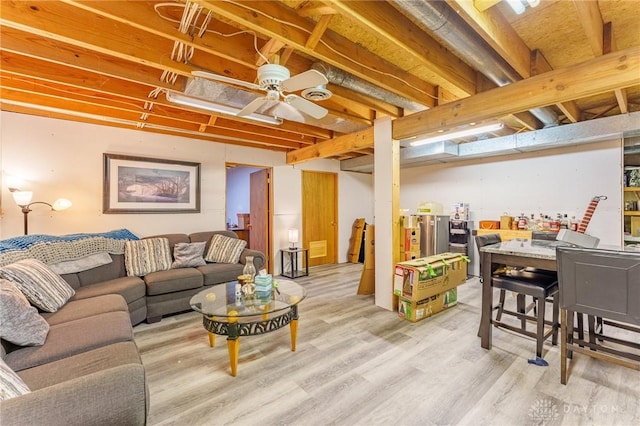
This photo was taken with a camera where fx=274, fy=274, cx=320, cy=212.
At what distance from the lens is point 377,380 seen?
6.61ft

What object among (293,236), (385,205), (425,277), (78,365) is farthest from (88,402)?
(293,236)

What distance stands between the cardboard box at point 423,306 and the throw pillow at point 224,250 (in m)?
2.30

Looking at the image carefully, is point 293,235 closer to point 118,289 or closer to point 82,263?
point 118,289

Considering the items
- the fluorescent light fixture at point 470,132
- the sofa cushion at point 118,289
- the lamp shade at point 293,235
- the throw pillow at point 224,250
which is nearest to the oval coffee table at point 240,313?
the sofa cushion at point 118,289

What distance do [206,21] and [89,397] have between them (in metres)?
2.11

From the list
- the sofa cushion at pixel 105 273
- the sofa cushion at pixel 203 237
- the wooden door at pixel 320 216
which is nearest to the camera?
the sofa cushion at pixel 105 273

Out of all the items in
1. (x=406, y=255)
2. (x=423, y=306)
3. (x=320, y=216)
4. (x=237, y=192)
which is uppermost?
(x=237, y=192)

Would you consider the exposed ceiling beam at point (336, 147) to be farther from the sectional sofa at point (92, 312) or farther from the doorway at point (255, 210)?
the sectional sofa at point (92, 312)

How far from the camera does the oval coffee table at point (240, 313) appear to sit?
210 cm

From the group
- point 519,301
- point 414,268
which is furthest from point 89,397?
point 519,301

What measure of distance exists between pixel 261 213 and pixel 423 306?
3.57 metres

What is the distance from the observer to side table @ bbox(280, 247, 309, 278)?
5.16 meters

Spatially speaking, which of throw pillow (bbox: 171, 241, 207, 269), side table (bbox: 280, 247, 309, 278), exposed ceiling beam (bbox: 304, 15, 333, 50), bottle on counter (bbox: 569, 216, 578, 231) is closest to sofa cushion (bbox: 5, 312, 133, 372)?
throw pillow (bbox: 171, 241, 207, 269)

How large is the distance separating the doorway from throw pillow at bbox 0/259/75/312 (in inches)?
111
